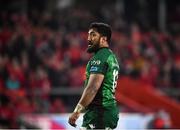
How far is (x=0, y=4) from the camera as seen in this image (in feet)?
58.5

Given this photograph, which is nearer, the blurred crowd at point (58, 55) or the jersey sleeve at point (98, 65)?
the jersey sleeve at point (98, 65)

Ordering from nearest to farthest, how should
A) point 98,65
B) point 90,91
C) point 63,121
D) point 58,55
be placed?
point 90,91
point 98,65
point 63,121
point 58,55

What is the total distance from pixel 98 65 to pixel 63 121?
305 inches

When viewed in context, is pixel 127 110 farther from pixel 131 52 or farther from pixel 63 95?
pixel 131 52

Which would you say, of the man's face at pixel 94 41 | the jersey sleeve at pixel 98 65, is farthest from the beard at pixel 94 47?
the jersey sleeve at pixel 98 65

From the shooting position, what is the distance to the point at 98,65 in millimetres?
6090

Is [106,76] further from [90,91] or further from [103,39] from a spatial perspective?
[103,39]

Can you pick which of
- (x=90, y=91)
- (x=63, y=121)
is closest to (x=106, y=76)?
(x=90, y=91)

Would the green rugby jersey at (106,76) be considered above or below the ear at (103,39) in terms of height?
below

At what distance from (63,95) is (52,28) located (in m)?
2.95

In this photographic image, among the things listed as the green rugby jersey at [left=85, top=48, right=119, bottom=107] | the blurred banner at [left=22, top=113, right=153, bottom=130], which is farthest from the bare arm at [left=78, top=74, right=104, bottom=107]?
the blurred banner at [left=22, top=113, right=153, bottom=130]

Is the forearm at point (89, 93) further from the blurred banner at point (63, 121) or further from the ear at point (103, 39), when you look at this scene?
the blurred banner at point (63, 121)

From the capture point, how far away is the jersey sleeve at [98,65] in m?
6.07

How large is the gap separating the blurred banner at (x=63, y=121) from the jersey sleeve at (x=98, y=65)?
257 inches
